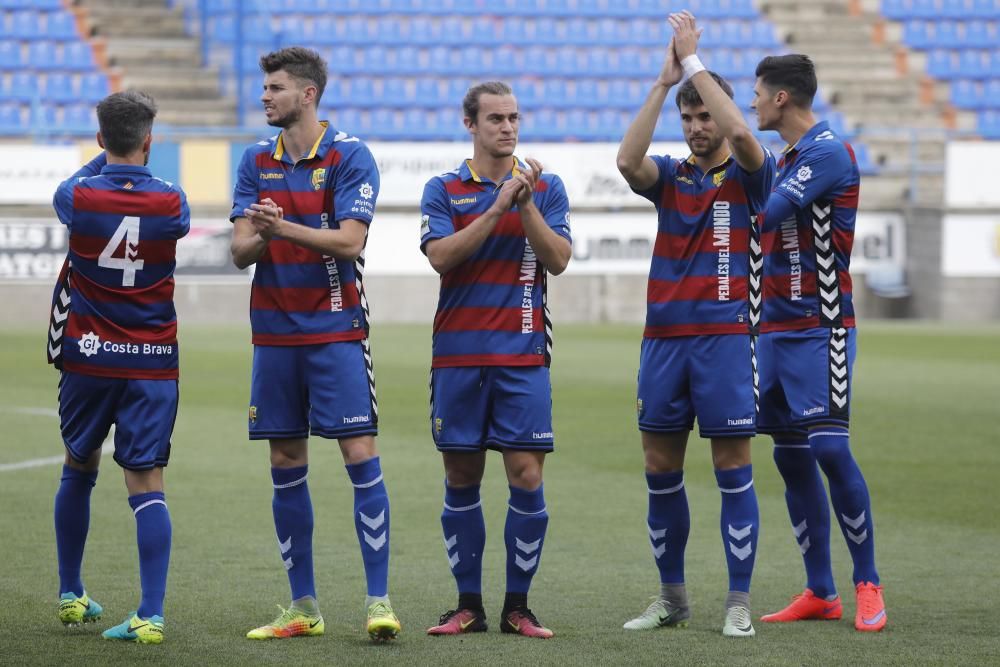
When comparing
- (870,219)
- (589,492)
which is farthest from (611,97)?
(589,492)

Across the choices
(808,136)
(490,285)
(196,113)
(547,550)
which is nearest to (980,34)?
(196,113)

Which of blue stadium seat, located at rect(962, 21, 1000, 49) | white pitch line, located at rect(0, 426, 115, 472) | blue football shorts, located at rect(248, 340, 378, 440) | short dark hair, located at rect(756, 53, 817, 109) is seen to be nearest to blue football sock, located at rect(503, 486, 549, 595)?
blue football shorts, located at rect(248, 340, 378, 440)

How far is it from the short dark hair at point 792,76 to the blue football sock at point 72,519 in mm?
2914

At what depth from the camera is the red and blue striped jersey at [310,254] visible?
5281mm

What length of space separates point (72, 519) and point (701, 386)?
2302 mm

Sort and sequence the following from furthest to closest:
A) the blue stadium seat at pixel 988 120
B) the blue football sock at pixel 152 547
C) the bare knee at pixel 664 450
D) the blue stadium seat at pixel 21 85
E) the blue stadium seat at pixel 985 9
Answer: the blue stadium seat at pixel 985 9 < the blue stadium seat at pixel 988 120 < the blue stadium seat at pixel 21 85 < the bare knee at pixel 664 450 < the blue football sock at pixel 152 547

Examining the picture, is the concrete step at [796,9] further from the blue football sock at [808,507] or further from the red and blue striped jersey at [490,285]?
the red and blue striped jersey at [490,285]

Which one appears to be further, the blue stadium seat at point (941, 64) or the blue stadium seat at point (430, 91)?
the blue stadium seat at point (941, 64)

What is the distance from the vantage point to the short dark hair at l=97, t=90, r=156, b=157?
5.14 meters

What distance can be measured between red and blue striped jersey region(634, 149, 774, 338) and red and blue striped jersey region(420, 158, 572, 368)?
0.43 metres

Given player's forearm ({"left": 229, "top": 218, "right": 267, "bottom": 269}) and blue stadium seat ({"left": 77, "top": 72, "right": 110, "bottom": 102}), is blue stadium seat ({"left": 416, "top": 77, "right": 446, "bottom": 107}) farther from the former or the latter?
player's forearm ({"left": 229, "top": 218, "right": 267, "bottom": 269})

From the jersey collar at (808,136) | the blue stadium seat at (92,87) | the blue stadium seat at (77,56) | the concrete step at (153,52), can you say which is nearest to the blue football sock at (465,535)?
the jersey collar at (808,136)

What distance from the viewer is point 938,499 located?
Answer: 27.8ft

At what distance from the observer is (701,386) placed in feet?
17.7
